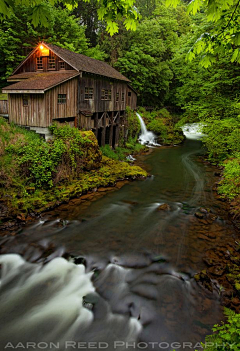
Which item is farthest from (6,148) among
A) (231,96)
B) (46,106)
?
(231,96)

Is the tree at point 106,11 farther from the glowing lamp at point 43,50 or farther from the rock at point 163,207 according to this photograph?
the glowing lamp at point 43,50

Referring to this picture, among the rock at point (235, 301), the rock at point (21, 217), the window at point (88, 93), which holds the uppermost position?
the window at point (88, 93)

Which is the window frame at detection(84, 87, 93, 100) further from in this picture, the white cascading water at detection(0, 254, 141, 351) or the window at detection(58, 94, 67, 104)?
the white cascading water at detection(0, 254, 141, 351)

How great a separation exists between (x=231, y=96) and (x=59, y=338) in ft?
62.1

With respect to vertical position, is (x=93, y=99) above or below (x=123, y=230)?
above

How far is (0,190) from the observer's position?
422 inches

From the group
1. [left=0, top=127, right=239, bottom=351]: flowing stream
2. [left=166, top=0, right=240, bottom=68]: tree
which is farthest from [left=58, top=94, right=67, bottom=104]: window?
[left=166, top=0, right=240, bottom=68]: tree

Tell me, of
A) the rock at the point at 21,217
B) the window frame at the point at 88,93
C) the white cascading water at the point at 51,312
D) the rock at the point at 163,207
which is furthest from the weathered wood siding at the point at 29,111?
the white cascading water at the point at 51,312

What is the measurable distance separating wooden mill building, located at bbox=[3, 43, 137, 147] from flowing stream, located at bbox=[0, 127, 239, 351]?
290 inches

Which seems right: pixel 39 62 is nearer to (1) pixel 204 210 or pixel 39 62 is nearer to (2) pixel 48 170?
(2) pixel 48 170

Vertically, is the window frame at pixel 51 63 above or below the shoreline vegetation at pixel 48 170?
above

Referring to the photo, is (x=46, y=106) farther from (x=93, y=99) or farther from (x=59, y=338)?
(x=59, y=338)

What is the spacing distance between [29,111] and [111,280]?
12.5 metres

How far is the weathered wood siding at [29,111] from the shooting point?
14.8 m
